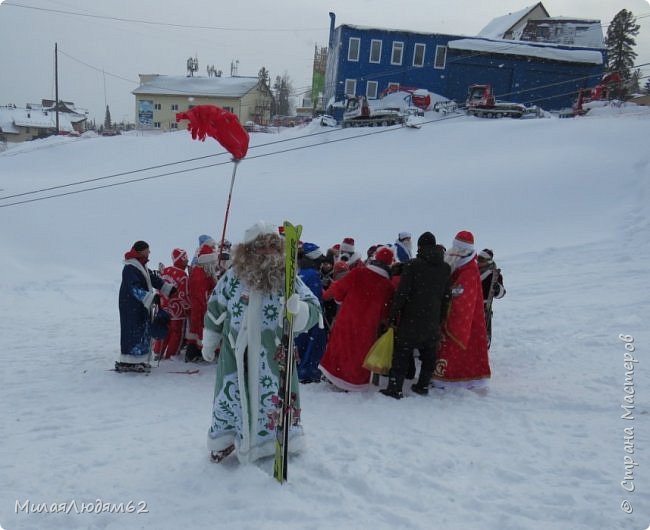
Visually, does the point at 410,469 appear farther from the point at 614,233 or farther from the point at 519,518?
the point at 614,233

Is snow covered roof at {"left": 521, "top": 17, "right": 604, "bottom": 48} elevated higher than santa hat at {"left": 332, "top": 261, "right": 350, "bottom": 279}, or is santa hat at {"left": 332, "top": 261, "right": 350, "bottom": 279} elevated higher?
snow covered roof at {"left": 521, "top": 17, "right": 604, "bottom": 48}

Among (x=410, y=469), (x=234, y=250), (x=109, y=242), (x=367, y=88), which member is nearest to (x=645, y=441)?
(x=410, y=469)

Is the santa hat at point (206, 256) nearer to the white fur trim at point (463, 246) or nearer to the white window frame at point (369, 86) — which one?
the white fur trim at point (463, 246)

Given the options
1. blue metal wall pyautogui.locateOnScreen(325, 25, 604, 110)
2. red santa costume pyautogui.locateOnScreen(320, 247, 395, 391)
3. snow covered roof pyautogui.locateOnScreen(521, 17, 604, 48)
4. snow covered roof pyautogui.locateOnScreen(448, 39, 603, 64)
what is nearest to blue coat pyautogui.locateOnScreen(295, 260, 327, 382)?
red santa costume pyautogui.locateOnScreen(320, 247, 395, 391)

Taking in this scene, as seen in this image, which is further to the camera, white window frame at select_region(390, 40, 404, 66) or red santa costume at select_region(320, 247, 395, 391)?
white window frame at select_region(390, 40, 404, 66)

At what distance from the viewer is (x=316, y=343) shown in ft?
19.1

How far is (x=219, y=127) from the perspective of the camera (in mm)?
5793

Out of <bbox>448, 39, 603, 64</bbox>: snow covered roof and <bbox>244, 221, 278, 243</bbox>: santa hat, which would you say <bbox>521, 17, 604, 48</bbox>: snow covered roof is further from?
<bbox>244, 221, 278, 243</bbox>: santa hat

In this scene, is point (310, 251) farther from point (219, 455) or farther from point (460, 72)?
point (460, 72)

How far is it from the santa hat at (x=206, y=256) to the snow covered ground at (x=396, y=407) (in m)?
1.33

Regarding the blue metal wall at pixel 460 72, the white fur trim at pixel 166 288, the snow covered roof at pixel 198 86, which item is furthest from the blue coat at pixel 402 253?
the snow covered roof at pixel 198 86

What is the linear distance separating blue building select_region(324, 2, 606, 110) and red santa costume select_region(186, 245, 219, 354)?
32.9 metres

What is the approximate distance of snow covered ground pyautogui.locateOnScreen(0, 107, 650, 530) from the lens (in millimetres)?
3160

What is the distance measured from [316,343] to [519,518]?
311 centimetres
